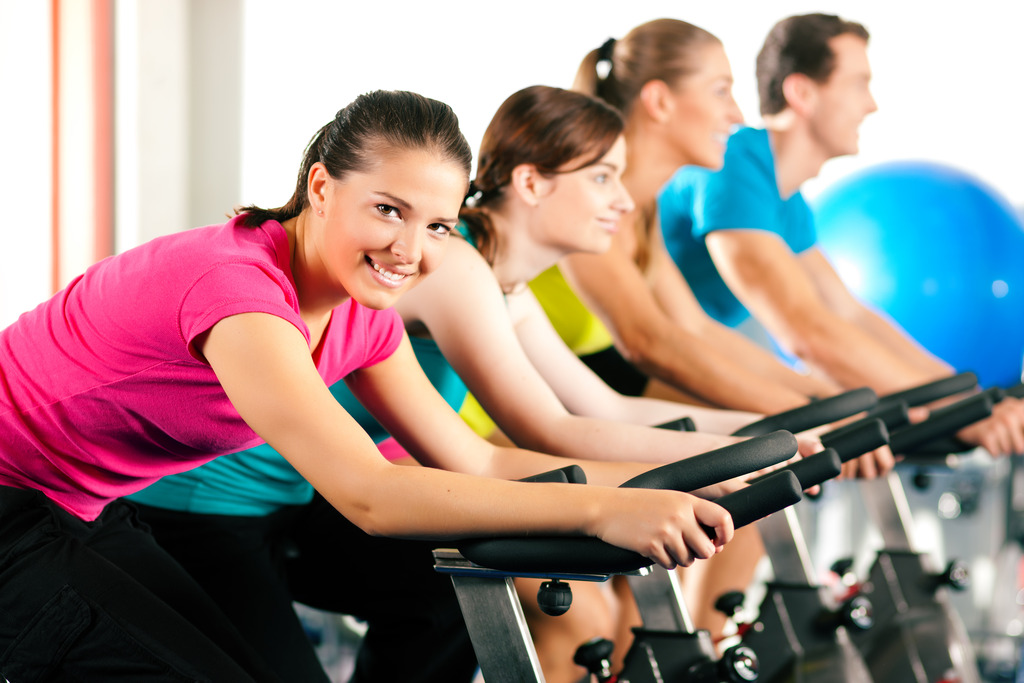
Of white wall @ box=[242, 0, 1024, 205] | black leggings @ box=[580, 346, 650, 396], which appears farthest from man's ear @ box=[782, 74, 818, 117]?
white wall @ box=[242, 0, 1024, 205]

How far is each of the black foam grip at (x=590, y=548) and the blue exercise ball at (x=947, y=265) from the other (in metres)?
2.20

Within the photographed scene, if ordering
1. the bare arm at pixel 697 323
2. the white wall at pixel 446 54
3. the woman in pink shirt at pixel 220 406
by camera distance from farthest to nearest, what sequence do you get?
the white wall at pixel 446 54 < the bare arm at pixel 697 323 < the woman in pink shirt at pixel 220 406

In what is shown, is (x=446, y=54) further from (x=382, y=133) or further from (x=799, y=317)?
(x=382, y=133)

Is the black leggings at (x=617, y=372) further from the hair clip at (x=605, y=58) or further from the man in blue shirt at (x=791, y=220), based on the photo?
the hair clip at (x=605, y=58)

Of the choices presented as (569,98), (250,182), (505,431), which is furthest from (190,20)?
(505,431)

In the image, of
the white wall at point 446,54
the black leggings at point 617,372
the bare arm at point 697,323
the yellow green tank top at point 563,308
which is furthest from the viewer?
the white wall at point 446,54

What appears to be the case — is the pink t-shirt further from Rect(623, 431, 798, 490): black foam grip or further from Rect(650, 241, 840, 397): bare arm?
Rect(650, 241, 840, 397): bare arm

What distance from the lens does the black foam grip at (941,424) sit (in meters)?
1.52

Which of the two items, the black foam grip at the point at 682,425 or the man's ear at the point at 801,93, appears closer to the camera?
the black foam grip at the point at 682,425

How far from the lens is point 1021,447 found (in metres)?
1.89

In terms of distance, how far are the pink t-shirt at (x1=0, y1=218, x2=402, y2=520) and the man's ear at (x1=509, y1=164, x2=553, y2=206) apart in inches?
22.7

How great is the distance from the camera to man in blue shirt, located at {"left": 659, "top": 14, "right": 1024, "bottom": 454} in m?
2.17

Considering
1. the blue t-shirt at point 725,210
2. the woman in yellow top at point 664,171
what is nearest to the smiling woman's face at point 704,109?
the woman in yellow top at point 664,171

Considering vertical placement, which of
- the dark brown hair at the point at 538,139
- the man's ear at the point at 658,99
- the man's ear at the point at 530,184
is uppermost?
the man's ear at the point at 658,99
